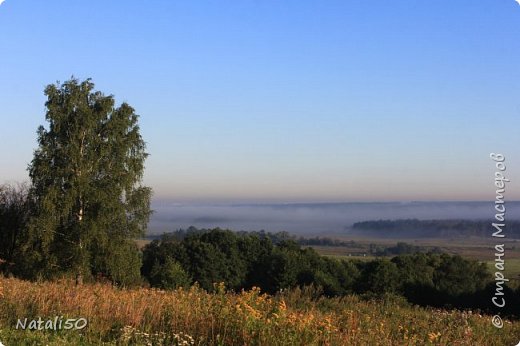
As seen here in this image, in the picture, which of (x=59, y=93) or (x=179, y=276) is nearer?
(x=59, y=93)

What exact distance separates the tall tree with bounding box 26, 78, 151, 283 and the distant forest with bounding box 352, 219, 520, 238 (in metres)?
20.5

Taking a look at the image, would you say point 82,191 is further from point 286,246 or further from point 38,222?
point 286,246

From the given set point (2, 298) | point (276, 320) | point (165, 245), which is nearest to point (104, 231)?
point (2, 298)

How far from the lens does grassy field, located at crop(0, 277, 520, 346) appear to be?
25.8ft

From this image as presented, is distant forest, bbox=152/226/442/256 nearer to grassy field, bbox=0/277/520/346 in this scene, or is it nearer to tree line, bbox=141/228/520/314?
tree line, bbox=141/228/520/314

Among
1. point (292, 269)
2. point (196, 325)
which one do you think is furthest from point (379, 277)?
point (196, 325)

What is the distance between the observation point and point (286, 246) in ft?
258

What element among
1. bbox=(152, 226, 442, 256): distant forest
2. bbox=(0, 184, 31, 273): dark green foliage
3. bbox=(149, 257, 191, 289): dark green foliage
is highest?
bbox=(0, 184, 31, 273): dark green foliage

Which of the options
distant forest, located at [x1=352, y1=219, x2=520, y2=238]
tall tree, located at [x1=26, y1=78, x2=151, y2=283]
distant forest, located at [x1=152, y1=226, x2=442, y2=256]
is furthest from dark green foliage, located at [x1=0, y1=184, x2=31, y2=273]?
distant forest, located at [x1=352, y1=219, x2=520, y2=238]

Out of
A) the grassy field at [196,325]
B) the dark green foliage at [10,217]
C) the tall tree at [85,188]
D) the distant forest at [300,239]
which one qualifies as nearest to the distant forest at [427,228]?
the grassy field at [196,325]

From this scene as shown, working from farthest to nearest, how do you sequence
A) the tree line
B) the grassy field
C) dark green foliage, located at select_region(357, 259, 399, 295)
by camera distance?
dark green foliage, located at select_region(357, 259, 399, 295)
the tree line
the grassy field

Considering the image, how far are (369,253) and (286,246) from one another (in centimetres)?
1236

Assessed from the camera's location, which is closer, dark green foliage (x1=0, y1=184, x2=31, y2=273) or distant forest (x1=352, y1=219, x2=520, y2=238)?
distant forest (x1=352, y1=219, x2=520, y2=238)

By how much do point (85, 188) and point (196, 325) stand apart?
27.4m
